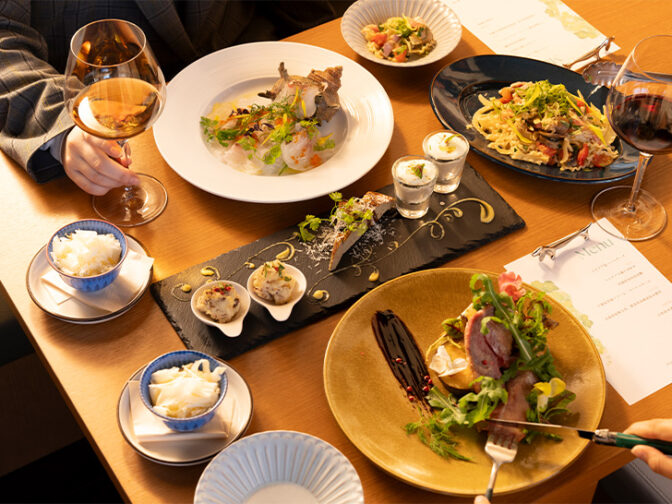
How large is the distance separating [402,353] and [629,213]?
0.75 meters

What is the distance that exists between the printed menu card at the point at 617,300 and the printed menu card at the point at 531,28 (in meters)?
0.75

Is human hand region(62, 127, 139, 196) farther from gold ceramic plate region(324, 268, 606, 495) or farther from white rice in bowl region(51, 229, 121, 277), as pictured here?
gold ceramic plate region(324, 268, 606, 495)

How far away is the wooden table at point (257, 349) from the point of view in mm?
1171

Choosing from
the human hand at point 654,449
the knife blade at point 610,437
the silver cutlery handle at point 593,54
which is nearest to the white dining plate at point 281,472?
the knife blade at point 610,437

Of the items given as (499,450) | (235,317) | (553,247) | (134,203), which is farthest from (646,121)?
(134,203)

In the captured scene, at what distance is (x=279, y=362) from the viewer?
52.1 inches

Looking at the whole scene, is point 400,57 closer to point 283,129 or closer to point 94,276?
point 283,129

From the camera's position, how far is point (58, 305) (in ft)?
4.49

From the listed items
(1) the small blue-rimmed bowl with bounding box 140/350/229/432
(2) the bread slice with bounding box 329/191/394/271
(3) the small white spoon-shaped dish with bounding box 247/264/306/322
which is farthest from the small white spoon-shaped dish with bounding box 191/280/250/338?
(2) the bread slice with bounding box 329/191/394/271

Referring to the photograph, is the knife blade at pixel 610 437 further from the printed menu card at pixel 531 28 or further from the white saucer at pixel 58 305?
the printed menu card at pixel 531 28

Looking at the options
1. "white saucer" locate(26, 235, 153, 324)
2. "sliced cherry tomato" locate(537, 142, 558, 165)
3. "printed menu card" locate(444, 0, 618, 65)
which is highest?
"printed menu card" locate(444, 0, 618, 65)

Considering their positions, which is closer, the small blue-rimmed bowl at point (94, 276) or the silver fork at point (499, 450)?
the silver fork at point (499, 450)

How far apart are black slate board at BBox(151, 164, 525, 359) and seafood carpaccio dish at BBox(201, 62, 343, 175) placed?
227 mm

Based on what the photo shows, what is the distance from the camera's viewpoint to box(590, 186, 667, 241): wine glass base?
1.57m
